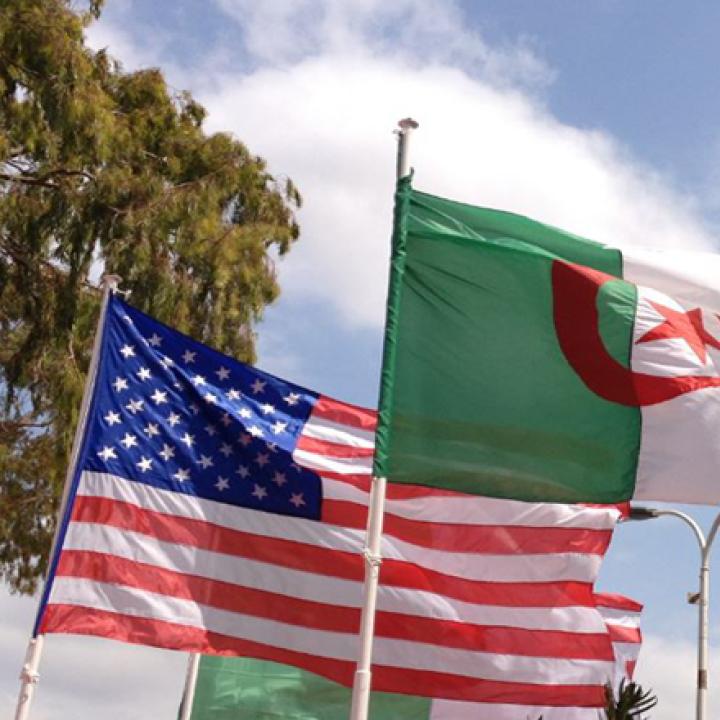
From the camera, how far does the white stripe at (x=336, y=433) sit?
1144 cm

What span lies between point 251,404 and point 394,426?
58.9 inches

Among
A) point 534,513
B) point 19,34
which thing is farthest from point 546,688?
point 19,34

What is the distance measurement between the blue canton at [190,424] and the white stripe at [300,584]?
1.48 ft

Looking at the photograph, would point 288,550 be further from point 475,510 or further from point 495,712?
point 495,712

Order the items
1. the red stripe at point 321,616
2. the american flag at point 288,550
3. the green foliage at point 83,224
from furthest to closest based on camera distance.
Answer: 1. the green foliage at point 83,224
2. the american flag at point 288,550
3. the red stripe at point 321,616

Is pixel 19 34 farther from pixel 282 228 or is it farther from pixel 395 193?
pixel 395 193

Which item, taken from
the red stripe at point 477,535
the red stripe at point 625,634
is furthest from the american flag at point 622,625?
the red stripe at point 477,535

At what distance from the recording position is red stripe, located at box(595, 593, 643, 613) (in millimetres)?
19358

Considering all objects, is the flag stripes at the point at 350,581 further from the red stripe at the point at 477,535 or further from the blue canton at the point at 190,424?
the blue canton at the point at 190,424

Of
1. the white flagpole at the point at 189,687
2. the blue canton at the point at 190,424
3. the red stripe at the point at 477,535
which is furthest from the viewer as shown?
the white flagpole at the point at 189,687

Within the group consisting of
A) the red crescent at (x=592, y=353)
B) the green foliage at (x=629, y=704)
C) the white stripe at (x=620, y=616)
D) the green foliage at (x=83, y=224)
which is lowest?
the green foliage at (x=629, y=704)

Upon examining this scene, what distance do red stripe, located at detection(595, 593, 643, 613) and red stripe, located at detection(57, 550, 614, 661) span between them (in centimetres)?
784

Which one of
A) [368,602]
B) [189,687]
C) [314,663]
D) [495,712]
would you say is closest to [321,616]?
[314,663]

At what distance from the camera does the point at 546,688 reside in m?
11.1
